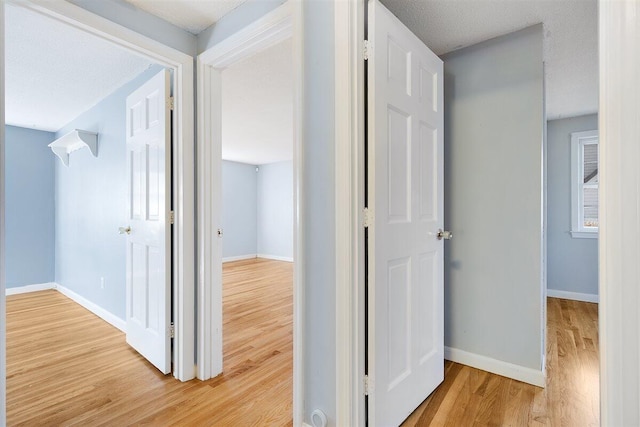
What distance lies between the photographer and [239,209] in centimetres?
696

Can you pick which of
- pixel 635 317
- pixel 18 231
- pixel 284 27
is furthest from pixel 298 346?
pixel 18 231

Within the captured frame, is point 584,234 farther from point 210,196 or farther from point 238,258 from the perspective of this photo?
Answer: point 238,258

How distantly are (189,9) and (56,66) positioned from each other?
1.42m

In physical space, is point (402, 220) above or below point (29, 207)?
below

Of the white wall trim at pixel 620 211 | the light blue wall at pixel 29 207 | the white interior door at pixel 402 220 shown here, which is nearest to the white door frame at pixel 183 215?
the white interior door at pixel 402 220

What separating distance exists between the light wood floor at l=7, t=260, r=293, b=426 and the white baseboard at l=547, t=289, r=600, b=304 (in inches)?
130

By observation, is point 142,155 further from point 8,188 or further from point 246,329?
point 8,188

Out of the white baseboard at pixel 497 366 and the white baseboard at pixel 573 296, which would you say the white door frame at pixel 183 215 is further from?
the white baseboard at pixel 573 296

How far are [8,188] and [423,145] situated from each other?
511 cm

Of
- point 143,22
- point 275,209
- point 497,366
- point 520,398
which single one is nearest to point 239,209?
point 275,209

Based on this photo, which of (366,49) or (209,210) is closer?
(366,49)

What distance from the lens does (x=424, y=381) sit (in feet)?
5.42

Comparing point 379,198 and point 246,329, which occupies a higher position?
point 379,198

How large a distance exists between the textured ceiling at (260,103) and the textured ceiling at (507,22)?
89cm
